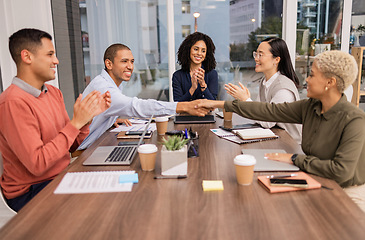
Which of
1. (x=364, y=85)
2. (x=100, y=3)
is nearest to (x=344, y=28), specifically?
(x=364, y=85)

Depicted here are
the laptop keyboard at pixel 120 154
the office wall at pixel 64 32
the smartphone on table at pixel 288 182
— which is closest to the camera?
the smartphone on table at pixel 288 182

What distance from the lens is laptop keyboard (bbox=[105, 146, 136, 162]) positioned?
5.33 ft

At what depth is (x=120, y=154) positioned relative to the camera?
170 cm

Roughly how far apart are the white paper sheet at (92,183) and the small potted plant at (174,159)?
17 centimetres

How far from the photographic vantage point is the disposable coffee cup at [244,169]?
128cm

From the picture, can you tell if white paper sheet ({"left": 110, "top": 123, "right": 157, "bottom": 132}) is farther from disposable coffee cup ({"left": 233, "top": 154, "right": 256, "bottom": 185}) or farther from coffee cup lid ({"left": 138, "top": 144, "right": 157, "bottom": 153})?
disposable coffee cup ({"left": 233, "top": 154, "right": 256, "bottom": 185})

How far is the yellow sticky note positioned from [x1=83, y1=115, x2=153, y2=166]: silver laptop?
437mm

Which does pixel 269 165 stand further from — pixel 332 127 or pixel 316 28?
pixel 316 28

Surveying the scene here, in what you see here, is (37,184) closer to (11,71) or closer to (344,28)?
(11,71)

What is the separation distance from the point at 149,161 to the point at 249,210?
53 cm

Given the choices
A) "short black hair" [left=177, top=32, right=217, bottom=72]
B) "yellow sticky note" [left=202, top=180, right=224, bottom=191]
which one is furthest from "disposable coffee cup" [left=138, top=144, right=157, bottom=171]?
"short black hair" [left=177, top=32, right=217, bottom=72]

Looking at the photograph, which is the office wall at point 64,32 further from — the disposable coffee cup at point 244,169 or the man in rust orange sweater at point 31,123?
the disposable coffee cup at point 244,169

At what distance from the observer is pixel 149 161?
57.6 inches

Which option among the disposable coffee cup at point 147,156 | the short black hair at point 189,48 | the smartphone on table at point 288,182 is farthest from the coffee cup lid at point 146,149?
the short black hair at point 189,48
